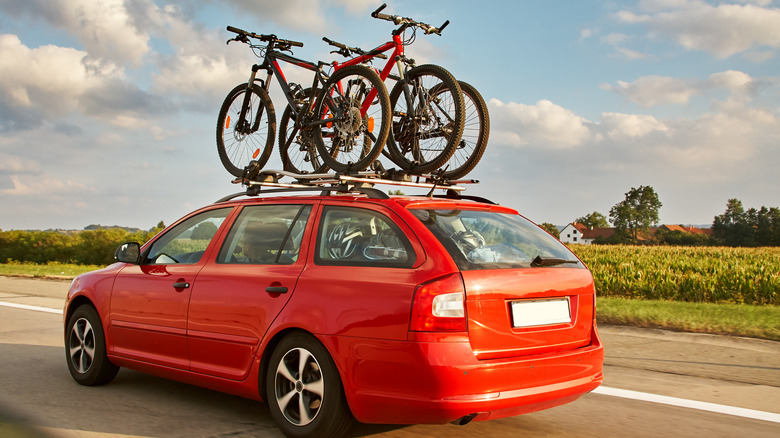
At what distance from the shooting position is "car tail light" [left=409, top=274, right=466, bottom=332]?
3.93 m

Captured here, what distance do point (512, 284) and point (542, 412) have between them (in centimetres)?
154

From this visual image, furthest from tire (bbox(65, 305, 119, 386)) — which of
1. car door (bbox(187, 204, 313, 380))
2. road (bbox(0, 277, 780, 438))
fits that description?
car door (bbox(187, 204, 313, 380))

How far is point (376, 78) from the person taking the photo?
21.8 feet

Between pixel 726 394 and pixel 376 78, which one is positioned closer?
pixel 726 394

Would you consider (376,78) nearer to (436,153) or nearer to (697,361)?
(436,153)

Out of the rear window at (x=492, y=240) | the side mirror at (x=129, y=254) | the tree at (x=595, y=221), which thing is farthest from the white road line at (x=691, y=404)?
the tree at (x=595, y=221)

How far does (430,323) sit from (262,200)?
82.4 inches

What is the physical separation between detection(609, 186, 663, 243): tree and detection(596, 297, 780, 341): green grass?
436 feet

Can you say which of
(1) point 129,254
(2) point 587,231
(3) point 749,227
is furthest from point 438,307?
(2) point 587,231

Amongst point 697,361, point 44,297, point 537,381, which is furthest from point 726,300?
point 44,297

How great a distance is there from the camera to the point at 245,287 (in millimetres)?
4922

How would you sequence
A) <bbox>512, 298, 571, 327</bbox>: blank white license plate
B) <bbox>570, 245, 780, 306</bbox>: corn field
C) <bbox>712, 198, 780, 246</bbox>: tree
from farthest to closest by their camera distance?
<bbox>712, 198, 780, 246</bbox>: tree → <bbox>570, 245, 780, 306</bbox>: corn field → <bbox>512, 298, 571, 327</bbox>: blank white license plate

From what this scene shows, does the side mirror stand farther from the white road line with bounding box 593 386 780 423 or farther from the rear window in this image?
the white road line with bounding box 593 386 780 423

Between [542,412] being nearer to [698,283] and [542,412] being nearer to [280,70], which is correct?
[280,70]
